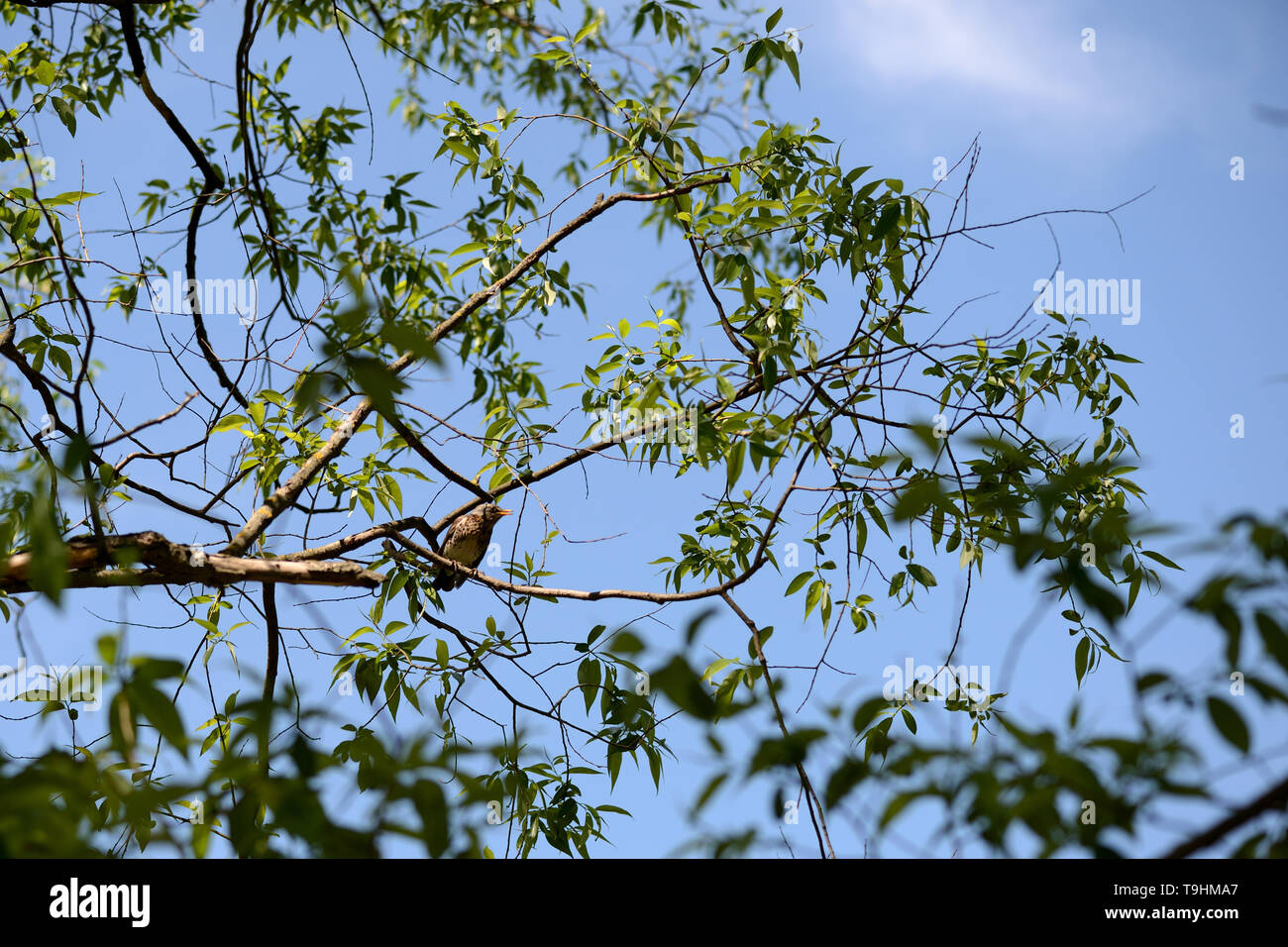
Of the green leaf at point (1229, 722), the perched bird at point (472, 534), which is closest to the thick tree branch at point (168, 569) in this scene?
the perched bird at point (472, 534)

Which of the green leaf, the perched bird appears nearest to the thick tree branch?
the perched bird

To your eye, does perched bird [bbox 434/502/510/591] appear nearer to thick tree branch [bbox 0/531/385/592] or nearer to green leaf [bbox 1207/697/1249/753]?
thick tree branch [bbox 0/531/385/592]

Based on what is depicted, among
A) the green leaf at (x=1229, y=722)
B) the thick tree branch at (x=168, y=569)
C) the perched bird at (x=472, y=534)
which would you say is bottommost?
the green leaf at (x=1229, y=722)

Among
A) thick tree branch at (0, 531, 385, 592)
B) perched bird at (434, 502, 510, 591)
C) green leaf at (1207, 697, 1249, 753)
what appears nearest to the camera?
green leaf at (1207, 697, 1249, 753)

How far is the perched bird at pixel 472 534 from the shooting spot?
2979 mm

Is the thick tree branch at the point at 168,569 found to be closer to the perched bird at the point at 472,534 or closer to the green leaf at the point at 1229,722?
the perched bird at the point at 472,534

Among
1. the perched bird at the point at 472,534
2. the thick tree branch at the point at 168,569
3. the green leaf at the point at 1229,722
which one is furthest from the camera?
the perched bird at the point at 472,534

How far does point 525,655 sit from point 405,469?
24.6 inches

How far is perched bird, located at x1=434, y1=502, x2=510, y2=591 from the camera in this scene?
117 inches

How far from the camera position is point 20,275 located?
288 centimetres

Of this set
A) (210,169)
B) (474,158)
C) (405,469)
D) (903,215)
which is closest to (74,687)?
(405,469)
